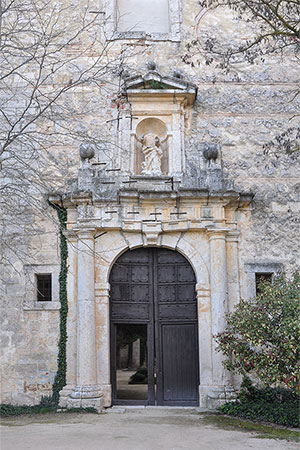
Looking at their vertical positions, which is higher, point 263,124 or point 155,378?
point 263,124

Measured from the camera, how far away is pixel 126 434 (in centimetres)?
657

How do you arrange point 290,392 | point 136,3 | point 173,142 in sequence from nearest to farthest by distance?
point 290,392 → point 173,142 → point 136,3

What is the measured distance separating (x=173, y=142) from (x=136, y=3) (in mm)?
3087

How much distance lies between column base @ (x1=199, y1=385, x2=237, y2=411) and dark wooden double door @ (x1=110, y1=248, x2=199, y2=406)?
0.33 m

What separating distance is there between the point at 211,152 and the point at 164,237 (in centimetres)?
162

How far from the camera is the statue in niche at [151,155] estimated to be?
9352 mm

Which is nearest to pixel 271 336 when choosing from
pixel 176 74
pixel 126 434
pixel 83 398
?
pixel 126 434

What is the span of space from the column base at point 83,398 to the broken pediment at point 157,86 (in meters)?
4.96

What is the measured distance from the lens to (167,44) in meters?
9.94

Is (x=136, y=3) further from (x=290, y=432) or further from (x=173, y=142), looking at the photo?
(x=290, y=432)

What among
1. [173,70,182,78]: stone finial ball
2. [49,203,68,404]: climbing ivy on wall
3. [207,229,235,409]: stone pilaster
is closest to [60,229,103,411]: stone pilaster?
[49,203,68,404]: climbing ivy on wall

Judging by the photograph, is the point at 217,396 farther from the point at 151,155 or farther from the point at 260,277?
the point at 151,155

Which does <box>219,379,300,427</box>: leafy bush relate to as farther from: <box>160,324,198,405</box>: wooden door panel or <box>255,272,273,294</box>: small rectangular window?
<box>255,272,273,294</box>: small rectangular window

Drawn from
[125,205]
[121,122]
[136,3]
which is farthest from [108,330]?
[136,3]
